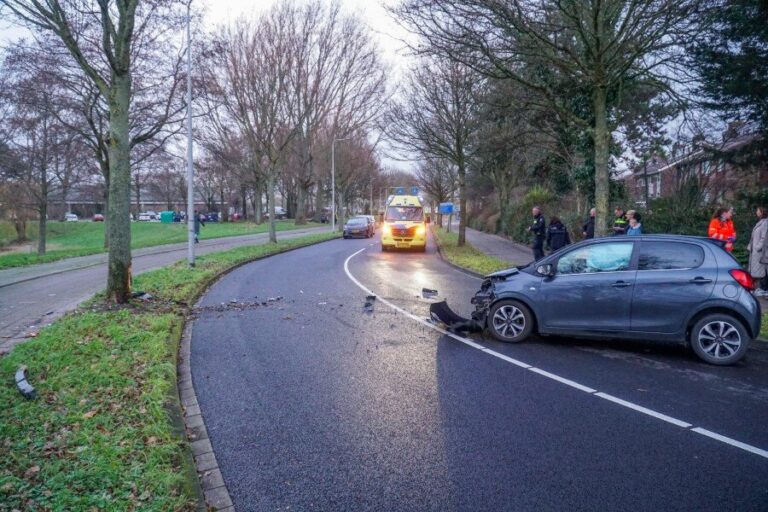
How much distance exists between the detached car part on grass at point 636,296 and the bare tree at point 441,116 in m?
13.6

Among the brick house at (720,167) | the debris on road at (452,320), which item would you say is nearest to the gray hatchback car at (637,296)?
the debris on road at (452,320)

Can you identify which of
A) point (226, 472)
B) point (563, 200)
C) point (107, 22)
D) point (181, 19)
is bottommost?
point (226, 472)

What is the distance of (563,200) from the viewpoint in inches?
1071

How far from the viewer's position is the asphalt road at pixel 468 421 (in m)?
3.48

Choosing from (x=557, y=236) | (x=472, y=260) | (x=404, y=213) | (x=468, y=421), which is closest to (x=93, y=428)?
(x=468, y=421)

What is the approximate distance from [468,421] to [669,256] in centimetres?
393

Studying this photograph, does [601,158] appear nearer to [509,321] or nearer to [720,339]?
[509,321]

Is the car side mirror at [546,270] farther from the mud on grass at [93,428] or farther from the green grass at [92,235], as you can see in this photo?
the green grass at [92,235]

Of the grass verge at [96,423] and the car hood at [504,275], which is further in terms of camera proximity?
the car hood at [504,275]

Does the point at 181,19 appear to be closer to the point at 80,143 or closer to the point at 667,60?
the point at 667,60

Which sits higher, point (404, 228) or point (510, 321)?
point (404, 228)

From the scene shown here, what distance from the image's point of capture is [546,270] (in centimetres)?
746

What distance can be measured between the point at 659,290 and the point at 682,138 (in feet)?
33.9

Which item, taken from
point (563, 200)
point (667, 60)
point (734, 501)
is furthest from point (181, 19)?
point (563, 200)
